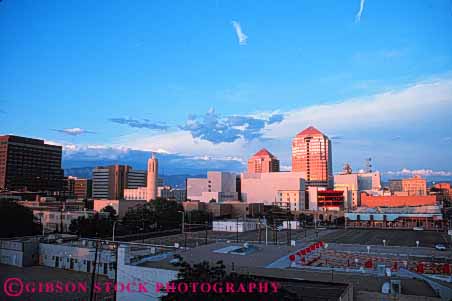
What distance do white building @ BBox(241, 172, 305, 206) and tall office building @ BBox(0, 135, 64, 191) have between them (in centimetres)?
4059

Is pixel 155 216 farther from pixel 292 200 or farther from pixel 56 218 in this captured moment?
pixel 292 200

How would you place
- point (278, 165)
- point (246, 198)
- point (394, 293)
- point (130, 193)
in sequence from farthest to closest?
point (278, 165) → point (130, 193) → point (246, 198) → point (394, 293)

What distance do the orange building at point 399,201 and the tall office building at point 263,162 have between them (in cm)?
5301

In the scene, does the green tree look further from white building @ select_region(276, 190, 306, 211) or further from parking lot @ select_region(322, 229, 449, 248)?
white building @ select_region(276, 190, 306, 211)

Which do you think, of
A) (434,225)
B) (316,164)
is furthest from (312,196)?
(316,164)

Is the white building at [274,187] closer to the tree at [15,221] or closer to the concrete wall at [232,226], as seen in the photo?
the concrete wall at [232,226]

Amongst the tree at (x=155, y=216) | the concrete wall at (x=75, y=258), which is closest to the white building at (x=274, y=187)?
the tree at (x=155, y=216)

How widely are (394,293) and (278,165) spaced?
119 meters

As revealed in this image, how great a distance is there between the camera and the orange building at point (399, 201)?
2606 inches

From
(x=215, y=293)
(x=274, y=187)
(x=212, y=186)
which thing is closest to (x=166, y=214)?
(x=274, y=187)

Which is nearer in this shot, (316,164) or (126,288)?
(126,288)

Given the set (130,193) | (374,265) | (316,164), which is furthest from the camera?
(316,164)

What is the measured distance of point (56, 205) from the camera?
166 feet

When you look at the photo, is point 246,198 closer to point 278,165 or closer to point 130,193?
point 130,193
